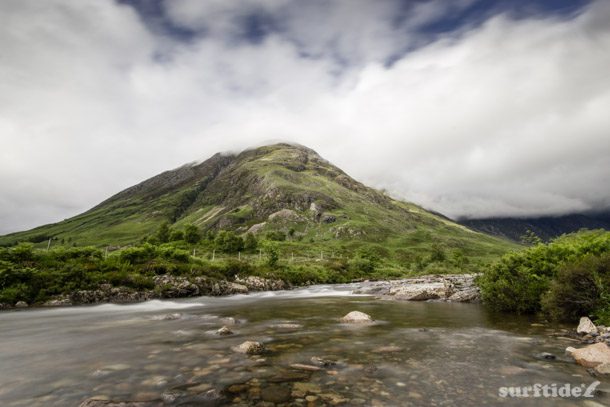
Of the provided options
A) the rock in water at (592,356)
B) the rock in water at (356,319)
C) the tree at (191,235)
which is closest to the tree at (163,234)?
the tree at (191,235)

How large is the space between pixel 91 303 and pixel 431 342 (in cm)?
3268

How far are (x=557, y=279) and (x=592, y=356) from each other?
9248 mm

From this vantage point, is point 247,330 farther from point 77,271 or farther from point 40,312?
point 77,271

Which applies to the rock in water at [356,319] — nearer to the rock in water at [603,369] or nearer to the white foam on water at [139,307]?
the rock in water at [603,369]

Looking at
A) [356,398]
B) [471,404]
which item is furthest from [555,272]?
[356,398]

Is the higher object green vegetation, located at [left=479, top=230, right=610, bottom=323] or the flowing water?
green vegetation, located at [left=479, top=230, right=610, bottom=323]

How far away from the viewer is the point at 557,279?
17.6 m

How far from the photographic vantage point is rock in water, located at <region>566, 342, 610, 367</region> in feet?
31.5

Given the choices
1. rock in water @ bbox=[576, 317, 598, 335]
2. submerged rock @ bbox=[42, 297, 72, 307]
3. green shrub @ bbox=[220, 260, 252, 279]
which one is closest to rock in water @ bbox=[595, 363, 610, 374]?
rock in water @ bbox=[576, 317, 598, 335]

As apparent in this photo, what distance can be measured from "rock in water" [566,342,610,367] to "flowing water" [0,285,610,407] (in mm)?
328

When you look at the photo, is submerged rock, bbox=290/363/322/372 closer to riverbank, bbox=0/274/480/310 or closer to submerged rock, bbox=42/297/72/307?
riverbank, bbox=0/274/480/310

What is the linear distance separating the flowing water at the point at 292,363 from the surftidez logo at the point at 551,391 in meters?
0.23

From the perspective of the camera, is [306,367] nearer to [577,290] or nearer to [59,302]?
[577,290]

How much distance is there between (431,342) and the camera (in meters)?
13.5
